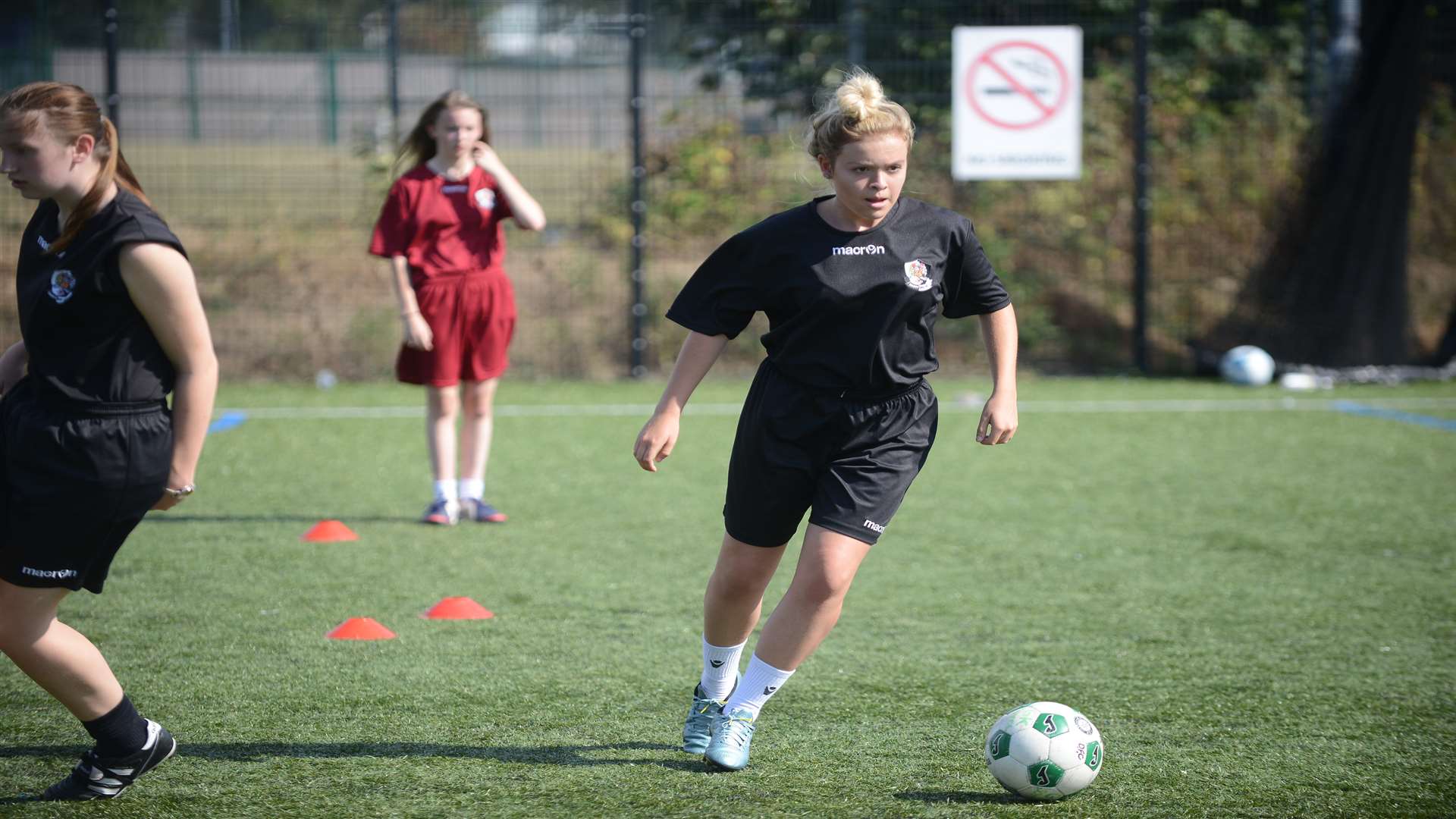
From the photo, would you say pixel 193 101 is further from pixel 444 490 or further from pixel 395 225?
pixel 444 490

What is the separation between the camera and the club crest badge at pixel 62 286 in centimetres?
291

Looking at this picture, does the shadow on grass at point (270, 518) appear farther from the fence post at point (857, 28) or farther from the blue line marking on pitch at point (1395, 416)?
the fence post at point (857, 28)

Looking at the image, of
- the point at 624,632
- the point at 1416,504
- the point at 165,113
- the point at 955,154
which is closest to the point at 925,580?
the point at 624,632

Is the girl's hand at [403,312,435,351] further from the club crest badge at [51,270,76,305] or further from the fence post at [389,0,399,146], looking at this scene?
the fence post at [389,0,399,146]

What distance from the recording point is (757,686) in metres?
3.51

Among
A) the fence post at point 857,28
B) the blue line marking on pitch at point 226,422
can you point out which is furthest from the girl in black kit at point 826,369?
the fence post at point 857,28

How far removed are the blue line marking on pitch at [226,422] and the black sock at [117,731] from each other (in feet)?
20.4

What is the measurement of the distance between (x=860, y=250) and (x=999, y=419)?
1.77 ft

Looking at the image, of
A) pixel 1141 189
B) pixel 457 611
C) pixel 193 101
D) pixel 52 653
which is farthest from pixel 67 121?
pixel 1141 189

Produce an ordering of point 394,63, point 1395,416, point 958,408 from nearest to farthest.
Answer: point 1395,416 < point 958,408 < point 394,63

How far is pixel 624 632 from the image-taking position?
4.82 metres

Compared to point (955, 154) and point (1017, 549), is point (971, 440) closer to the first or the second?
point (1017, 549)

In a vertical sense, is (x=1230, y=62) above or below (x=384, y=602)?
above

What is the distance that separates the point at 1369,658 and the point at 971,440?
4599mm
